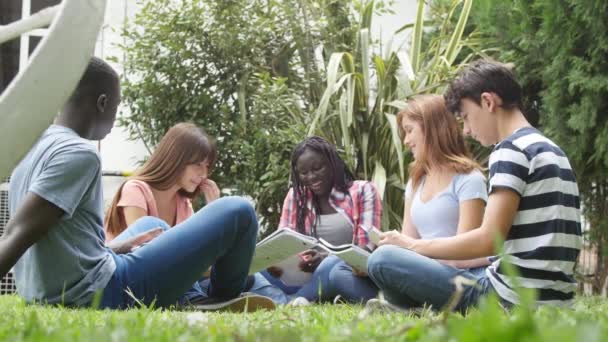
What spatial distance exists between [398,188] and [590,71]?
1433mm

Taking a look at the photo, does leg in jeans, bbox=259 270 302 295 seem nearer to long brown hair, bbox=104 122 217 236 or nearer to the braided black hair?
the braided black hair

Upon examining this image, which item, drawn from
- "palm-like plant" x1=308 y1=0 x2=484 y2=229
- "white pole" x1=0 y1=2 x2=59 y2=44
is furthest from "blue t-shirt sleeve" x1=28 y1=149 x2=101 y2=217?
"palm-like plant" x1=308 y1=0 x2=484 y2=229

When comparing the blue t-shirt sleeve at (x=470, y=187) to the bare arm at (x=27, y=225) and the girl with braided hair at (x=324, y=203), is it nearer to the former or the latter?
the girl with braided hair at (x=324, y=203)

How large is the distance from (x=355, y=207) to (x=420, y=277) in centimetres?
181

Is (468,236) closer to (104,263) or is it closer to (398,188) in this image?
(104,263)

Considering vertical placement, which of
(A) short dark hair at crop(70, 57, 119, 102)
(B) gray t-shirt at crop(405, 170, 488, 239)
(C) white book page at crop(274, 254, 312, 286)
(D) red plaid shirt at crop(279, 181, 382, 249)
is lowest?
(C) white book page at crop(274, 254, 312, 286)

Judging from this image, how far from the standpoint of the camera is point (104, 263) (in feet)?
8.93

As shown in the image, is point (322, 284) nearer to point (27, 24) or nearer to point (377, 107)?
point (377, 107)

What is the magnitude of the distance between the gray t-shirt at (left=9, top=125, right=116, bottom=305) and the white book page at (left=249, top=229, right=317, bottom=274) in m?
0.86

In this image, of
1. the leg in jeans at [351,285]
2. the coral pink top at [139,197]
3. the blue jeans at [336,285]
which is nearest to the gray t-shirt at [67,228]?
the coral pink top at [139,197]

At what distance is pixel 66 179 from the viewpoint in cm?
242

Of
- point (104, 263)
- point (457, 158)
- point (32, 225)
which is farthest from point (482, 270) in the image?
point (32, 225)

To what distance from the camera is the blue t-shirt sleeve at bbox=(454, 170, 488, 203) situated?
10.3ft

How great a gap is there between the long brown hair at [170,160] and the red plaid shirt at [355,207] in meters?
0.74
